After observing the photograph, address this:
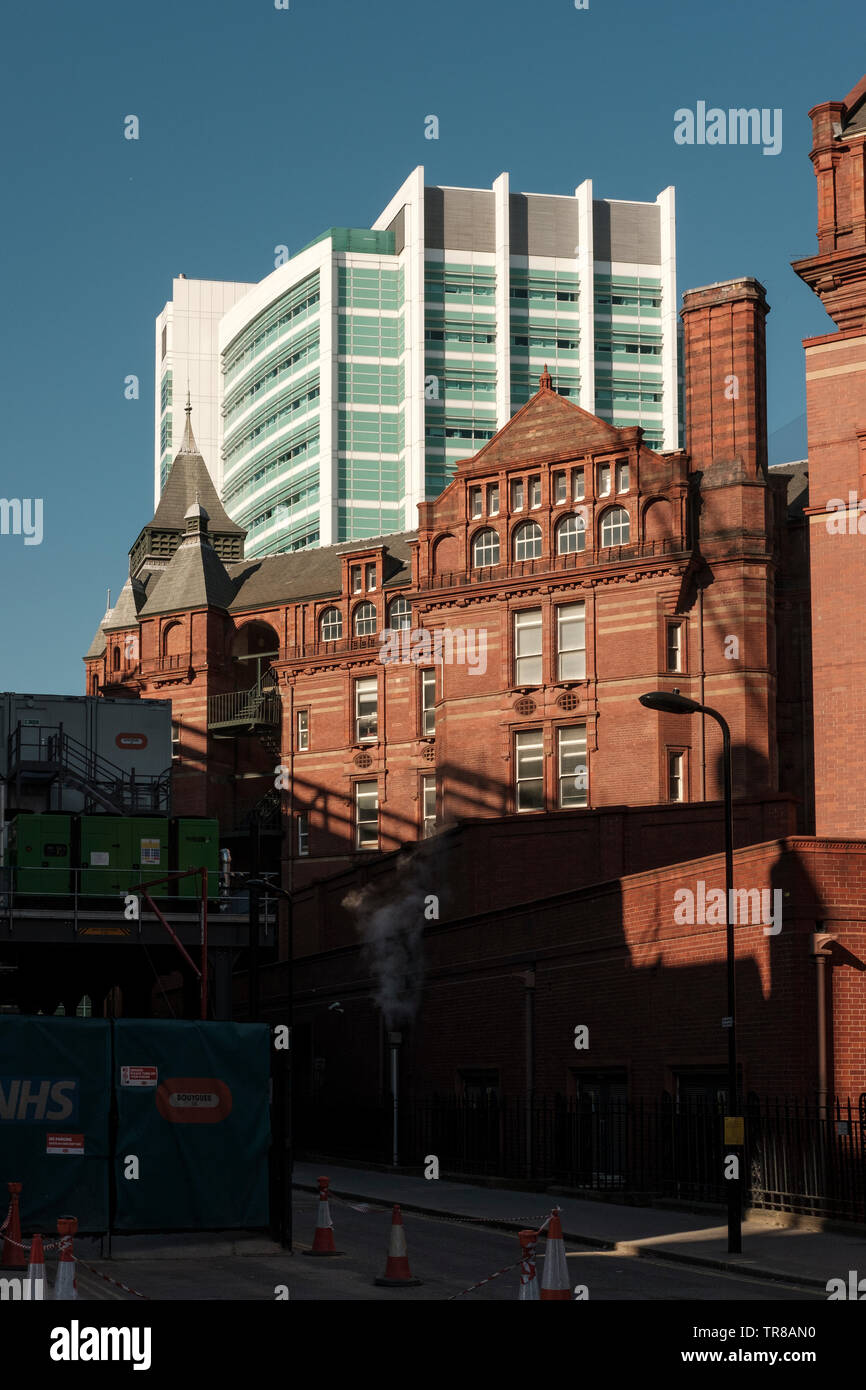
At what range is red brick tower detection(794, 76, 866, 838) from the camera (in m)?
37.1

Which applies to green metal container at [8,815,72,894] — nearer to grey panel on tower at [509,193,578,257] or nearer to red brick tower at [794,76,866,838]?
red brick tower at [794,76,866,838]

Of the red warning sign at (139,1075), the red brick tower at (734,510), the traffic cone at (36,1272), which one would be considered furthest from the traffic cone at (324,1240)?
the red brick tower at (734,510)

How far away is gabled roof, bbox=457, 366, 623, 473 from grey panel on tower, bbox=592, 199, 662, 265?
95105mm

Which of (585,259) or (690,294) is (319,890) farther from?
(585,259)

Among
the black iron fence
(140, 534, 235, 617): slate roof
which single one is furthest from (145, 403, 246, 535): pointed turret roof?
the black iron fence

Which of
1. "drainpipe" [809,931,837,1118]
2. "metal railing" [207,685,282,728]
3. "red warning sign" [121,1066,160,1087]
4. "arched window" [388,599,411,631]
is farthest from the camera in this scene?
"metal railing" [207,685,282,728]

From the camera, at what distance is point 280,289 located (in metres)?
152

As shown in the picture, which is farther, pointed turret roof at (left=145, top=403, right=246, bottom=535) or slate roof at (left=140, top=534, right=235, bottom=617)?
pointed turret roof at (left=145, top=403, right=246, bottom=535)

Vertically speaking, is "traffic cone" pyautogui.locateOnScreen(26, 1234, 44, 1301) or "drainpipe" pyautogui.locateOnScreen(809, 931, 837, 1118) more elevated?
"drainpipe" pyautogui.locateOnScreen(809, 931, 837, 1118)

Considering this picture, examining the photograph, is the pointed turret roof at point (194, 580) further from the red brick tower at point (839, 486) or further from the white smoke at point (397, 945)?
the red brick tower at point (839, 486)

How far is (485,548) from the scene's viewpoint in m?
57.7

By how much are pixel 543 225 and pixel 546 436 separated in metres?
95.0

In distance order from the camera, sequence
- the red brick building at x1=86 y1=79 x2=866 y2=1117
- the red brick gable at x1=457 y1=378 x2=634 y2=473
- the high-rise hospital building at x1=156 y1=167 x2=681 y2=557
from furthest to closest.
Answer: the high-rise hospital building at x1=156 y1=167 x2=681 y2=557
the red brick gable at x1=457 y1=378 x2=634 y2=473
the red brick building at x1=86 y1=79 x2=866 y2=1117

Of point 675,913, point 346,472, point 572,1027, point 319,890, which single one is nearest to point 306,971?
point 319,890
